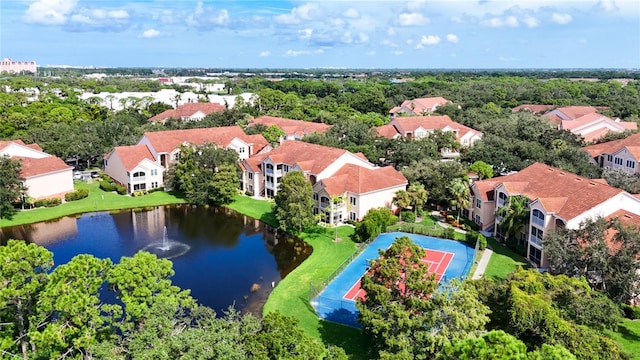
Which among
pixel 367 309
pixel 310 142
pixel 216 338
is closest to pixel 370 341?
pixel 367 309

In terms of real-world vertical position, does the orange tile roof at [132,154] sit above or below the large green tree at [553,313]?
above

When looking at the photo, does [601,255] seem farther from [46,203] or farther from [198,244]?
[46,203]

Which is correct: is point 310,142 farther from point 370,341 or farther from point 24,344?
point 24,344

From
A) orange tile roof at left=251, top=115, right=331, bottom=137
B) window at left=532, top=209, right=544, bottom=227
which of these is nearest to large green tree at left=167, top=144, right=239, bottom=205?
orange tile roof at left=251, top=115, right=331, bottom=137

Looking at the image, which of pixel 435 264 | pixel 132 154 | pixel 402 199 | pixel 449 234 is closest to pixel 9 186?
pixel 132 154

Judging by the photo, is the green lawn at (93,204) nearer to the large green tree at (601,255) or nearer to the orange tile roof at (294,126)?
the orange tile roof at (294,126)

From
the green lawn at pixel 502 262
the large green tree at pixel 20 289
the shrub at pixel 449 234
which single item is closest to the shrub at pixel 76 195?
the large green tree at pixel 20 289

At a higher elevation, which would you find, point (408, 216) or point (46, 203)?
point (408, 216)
